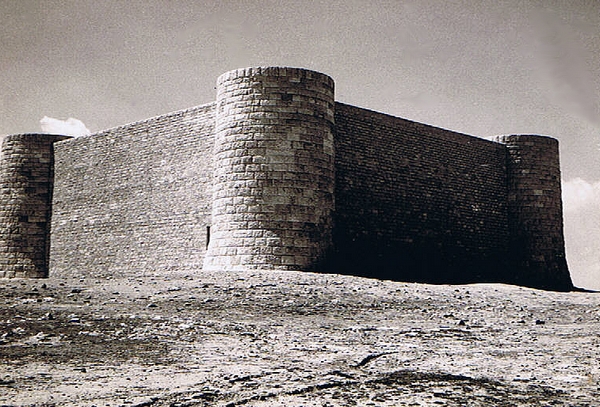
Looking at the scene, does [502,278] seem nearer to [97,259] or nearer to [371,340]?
[97,259]

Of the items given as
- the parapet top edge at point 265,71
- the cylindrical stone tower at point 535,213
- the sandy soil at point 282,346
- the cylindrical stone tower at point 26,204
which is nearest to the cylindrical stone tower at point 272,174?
the parapet top edge at point 265,71

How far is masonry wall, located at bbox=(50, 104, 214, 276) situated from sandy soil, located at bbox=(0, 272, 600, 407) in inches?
185

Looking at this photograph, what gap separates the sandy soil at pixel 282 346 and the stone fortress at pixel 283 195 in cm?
298

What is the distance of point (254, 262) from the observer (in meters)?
13.2

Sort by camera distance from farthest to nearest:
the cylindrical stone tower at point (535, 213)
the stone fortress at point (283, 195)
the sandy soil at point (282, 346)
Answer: the cylindrical stone tower at point (535, 213) → the stone fortress at point (283, 195) → the sandy soil at point (282, 346)

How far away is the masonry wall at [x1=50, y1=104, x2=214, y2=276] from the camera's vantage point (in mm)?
15477

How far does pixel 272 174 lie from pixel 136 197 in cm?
485

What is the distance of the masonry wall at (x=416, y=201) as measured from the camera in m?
15.4

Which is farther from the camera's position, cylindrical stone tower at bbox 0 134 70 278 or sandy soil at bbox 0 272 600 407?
cylindrical stone tower at bbox 0 134 70 278

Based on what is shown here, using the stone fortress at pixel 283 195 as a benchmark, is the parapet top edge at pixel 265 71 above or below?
above

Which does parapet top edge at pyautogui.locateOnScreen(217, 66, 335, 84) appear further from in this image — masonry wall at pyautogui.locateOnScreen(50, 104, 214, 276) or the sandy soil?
the sandy soil

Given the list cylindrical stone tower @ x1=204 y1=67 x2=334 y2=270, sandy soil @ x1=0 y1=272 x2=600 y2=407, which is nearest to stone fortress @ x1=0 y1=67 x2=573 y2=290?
cylindrical stone tower @ x1=204 y1=67 x2=334 y2=270

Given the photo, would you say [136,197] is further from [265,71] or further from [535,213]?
[535,213]

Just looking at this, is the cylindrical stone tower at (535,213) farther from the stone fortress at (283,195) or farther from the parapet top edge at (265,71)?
the parapet top edge at (265,71)
